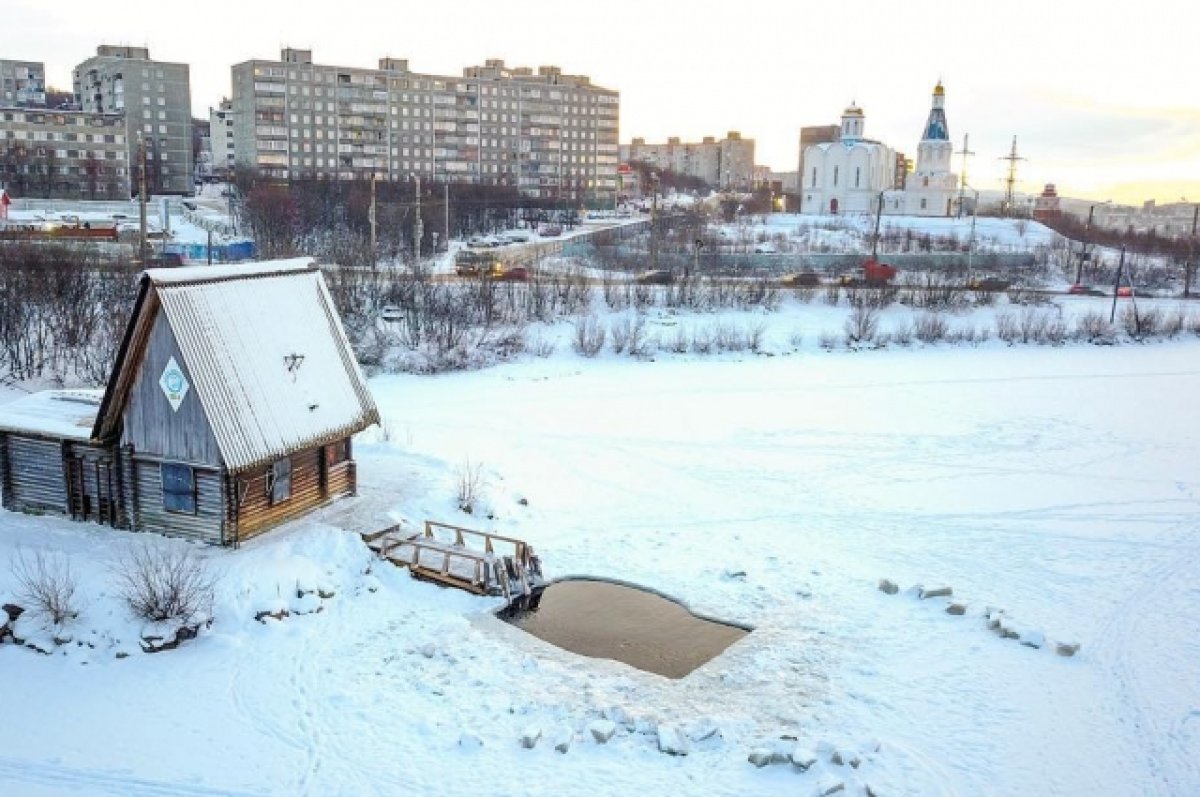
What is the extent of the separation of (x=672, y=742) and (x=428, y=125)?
11108cm

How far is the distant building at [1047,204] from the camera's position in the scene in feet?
388

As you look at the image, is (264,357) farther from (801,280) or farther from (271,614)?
(801,280)

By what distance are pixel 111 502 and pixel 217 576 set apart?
3.87m

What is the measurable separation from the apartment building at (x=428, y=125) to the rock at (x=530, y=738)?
97.4 meters

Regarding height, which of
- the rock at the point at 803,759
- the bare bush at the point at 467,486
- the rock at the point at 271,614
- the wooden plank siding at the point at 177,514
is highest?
the wooden plank siding at the point at 177,514

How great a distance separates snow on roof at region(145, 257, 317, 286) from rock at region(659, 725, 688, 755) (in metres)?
11.8

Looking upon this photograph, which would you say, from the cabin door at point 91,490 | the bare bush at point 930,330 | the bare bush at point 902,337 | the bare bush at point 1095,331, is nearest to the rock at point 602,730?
the cabin door at point 91,490

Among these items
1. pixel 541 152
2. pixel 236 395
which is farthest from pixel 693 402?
pixel 541 152

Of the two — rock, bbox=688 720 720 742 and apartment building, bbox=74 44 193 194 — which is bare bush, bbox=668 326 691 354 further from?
apartment building, bbox=74 44 193 194

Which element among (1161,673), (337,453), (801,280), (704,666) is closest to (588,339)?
(801,280)

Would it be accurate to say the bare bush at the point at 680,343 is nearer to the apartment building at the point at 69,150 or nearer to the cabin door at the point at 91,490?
the cabin door at the point at 91,490

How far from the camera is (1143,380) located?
43.0 m

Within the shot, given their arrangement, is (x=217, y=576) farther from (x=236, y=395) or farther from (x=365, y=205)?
(x=365, y=205)

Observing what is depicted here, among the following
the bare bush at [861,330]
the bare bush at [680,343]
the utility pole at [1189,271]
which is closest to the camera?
the bare bush at [680,343]
